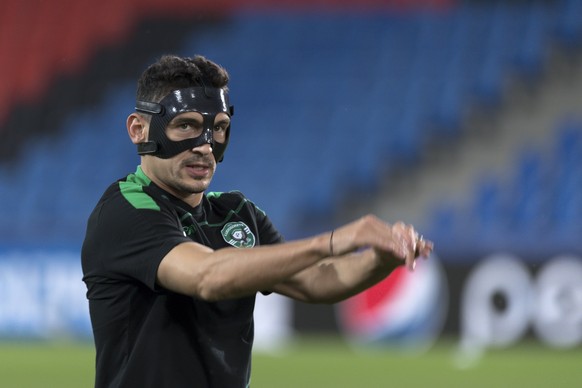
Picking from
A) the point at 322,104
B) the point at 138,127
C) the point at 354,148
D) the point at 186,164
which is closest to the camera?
the point at 186,164

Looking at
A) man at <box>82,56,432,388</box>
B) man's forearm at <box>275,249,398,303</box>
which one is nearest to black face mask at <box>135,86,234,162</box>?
man at <box>82,56,432,388</box>

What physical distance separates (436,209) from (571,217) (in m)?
1.51

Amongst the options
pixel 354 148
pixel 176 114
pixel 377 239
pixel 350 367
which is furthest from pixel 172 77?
pixel 354 148

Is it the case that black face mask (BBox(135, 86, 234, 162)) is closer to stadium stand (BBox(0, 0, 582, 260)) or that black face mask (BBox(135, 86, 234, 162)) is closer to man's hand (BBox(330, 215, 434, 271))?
man's hand (BBox(330, 215, 434, 271))

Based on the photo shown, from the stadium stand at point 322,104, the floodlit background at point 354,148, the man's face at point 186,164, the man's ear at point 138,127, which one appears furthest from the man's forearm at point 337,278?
the stadium stand at point 322,104

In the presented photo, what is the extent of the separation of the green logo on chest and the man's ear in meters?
0.40

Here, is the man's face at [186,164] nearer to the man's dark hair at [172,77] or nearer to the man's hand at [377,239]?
the man's dark hair at [172,77]

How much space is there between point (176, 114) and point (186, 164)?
0.54ft

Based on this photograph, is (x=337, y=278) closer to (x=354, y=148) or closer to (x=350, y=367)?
(x=350, y=367)

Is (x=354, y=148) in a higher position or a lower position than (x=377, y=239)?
higher

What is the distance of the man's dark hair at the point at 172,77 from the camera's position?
378 centimetres

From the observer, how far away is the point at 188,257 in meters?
3.38

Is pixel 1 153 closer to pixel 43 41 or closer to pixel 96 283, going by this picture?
pixel 43 41

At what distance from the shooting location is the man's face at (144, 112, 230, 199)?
12.2 ft
